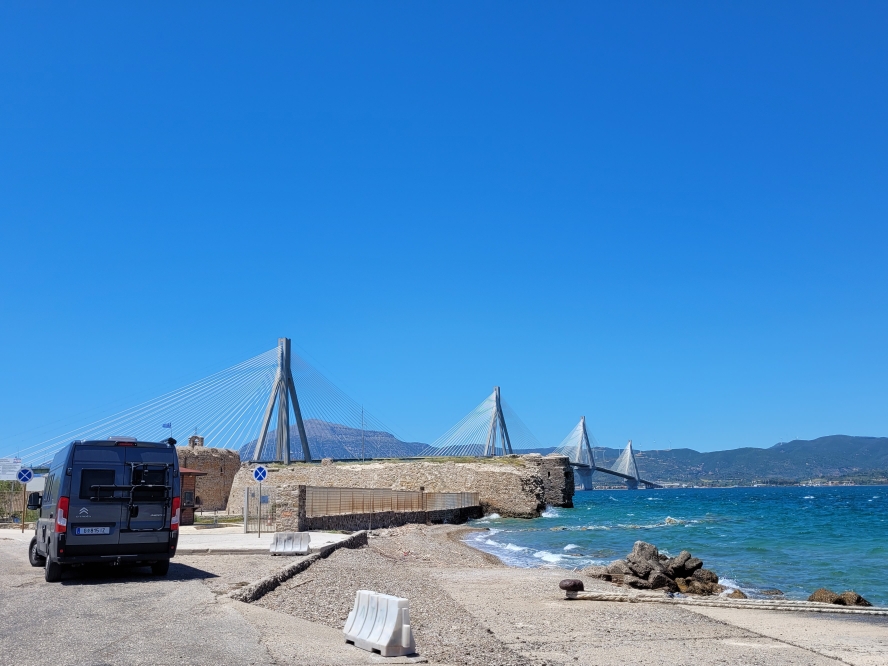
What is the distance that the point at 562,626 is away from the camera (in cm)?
969

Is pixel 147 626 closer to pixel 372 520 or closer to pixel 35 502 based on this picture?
pixel 35 502

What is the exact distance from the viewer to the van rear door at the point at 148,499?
10477 mm

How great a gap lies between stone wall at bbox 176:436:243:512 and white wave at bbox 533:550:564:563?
18.7 meters

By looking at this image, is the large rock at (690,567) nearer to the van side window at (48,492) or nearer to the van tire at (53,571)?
the van tire at (53,571)

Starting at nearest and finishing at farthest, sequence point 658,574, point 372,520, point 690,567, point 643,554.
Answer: point 658,574
point 690,567
point 643,554
point 372,520

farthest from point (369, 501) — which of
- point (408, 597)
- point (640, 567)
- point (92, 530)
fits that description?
point (92, 530)

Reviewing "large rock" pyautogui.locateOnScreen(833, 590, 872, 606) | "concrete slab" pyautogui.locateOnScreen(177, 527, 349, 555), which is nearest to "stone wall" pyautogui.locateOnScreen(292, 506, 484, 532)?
"concrete slab" pyautogui.locateOnScreen(177, 527, 349, 555)

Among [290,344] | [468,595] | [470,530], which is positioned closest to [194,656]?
[468,595]

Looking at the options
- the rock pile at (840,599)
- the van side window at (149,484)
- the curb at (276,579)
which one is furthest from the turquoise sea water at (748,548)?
the van side window at (149,484)

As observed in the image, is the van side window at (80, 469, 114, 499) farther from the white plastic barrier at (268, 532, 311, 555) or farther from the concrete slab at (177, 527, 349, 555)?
the concrete slab at (177, 527, 349, 555)

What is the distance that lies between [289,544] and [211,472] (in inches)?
971

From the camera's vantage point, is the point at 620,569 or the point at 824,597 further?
the point at 620,569

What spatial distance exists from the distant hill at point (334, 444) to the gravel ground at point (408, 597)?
2961 cm

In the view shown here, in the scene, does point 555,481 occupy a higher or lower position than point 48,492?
higher
